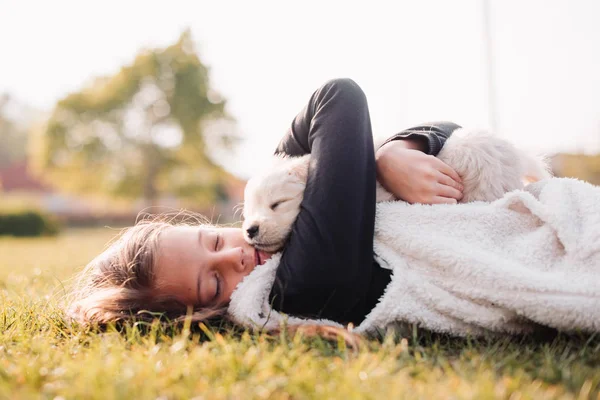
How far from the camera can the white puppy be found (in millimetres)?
2867

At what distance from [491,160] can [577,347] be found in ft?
3.94

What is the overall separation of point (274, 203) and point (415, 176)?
2.56 ft

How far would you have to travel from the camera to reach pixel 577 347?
85.6 inches

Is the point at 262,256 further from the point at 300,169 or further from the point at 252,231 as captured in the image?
the point at 300,169

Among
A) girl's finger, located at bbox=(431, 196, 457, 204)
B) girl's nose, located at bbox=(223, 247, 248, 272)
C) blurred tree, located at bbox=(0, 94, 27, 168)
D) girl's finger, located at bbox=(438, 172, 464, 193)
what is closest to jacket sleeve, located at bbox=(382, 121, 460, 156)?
girl's finger, located at bbox=(438, 172, 464, 193)

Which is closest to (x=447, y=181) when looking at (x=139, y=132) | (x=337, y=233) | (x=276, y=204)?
(x=337, y=233)

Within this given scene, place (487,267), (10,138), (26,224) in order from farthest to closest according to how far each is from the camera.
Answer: (10,138) → (26,224) → (487,267)

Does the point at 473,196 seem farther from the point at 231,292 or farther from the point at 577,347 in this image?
the point at 231,292

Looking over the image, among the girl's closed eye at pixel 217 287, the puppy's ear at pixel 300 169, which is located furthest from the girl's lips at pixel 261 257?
the puppy's ear at pixel 300 169

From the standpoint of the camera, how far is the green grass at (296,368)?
5.29ft

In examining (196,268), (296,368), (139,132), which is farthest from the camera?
(139,132)

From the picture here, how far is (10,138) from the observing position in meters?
58.6

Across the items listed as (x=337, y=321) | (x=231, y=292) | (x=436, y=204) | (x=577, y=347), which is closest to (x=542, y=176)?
(x=436, y=204)

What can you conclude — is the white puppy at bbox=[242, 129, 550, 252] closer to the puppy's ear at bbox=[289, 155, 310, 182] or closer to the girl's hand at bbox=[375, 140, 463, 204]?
the puppy's ear at bbox=[289, 155, 310, 182]
